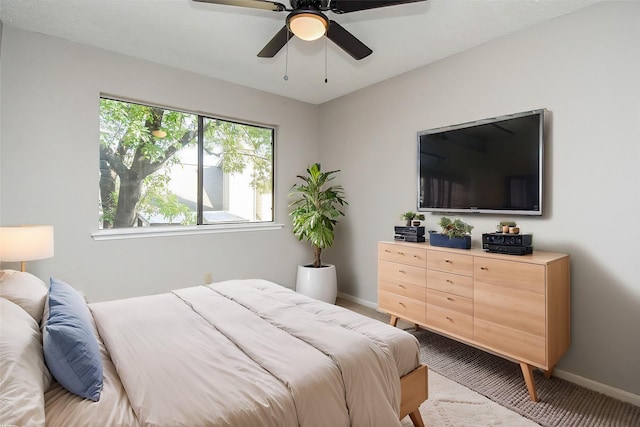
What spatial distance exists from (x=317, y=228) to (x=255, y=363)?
8.37 feet

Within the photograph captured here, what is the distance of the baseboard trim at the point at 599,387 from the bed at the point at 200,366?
139 centimetres

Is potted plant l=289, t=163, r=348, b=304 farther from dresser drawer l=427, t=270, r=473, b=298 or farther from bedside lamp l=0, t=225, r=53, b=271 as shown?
bedside lamp l=0, t=225, r=53, b=271

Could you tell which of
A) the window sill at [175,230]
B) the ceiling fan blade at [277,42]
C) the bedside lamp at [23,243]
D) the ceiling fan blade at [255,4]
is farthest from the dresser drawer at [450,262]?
the bedside lamp at [23,243]

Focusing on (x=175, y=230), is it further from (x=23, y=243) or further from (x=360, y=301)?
(x=360, y=301)

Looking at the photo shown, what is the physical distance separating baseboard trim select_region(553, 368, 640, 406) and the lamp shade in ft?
12.7

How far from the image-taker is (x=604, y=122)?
2172 millimetres

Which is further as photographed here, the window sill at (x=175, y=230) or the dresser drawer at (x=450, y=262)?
the window sill at (x=175, y=230)

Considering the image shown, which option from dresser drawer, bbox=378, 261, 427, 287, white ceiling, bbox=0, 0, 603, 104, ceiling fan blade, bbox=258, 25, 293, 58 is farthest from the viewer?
dresser drawer, bbox=378, 261, 427, 287

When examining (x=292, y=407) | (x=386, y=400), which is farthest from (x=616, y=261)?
(x=292, y=407)

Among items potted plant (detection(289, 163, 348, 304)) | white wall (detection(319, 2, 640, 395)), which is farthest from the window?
white wall (detection(319, 2, 640, 395))

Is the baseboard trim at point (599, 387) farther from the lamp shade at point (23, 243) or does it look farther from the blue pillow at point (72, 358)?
the lamp shade at point (23, 243)

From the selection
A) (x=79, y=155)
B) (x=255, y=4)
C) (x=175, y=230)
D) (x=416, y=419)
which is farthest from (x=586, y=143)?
(x=79, y=155)

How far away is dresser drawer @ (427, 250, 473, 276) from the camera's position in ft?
7.84

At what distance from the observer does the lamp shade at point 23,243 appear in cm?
219
